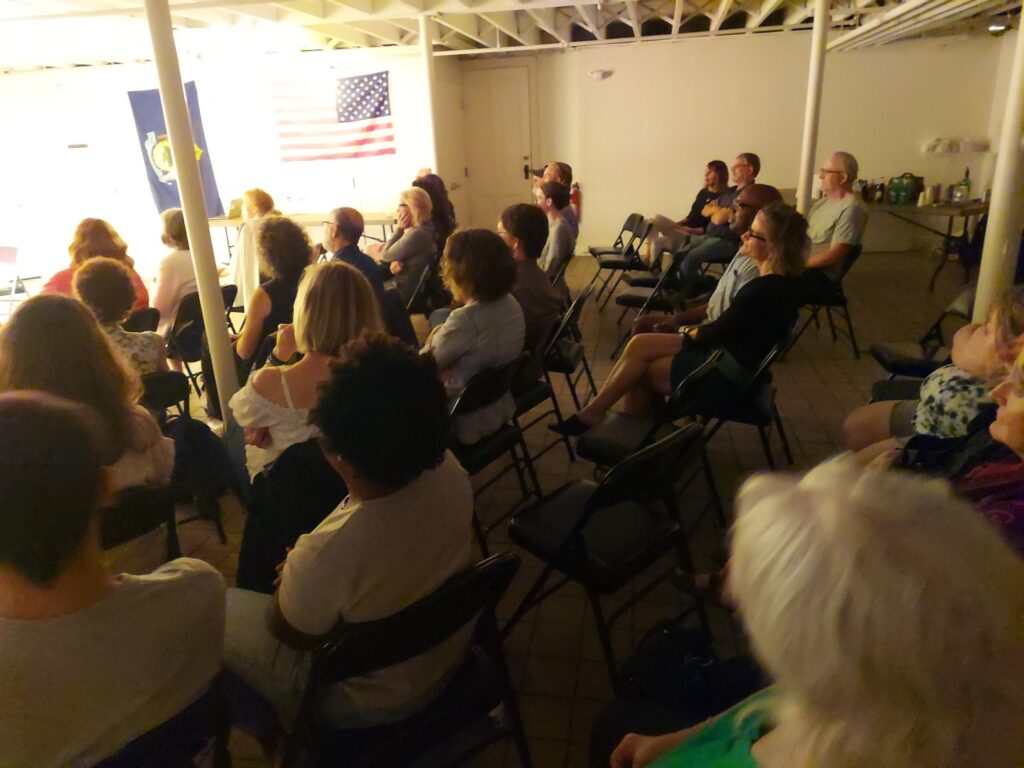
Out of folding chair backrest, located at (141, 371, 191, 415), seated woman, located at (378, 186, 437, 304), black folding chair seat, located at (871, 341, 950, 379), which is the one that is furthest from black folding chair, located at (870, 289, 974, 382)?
folding chair backrest, located at (141, 371, 191, 415)

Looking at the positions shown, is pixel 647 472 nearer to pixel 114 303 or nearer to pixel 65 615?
pixel 65 615

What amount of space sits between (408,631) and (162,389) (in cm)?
215

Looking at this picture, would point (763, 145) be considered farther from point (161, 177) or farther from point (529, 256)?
point (161, 177)

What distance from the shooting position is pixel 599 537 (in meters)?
1.99

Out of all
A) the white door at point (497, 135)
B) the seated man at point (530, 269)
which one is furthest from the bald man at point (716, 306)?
the white door at point (497, 135)

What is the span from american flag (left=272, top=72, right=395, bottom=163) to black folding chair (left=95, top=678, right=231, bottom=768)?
7.44 meters

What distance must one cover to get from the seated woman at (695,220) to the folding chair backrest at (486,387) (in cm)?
366

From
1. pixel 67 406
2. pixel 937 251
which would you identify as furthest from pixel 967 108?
pixel 67 406

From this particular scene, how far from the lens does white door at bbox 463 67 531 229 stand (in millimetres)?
8898

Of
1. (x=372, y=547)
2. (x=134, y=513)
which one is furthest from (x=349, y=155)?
(x=372, y=547)

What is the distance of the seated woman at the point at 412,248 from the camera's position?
4.81m

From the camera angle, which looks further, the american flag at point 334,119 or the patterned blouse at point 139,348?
the american flag at point 334,119

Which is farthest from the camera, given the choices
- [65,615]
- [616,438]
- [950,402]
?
[616,438]

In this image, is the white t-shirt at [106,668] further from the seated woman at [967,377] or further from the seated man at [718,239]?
the seated man at [718,239]
